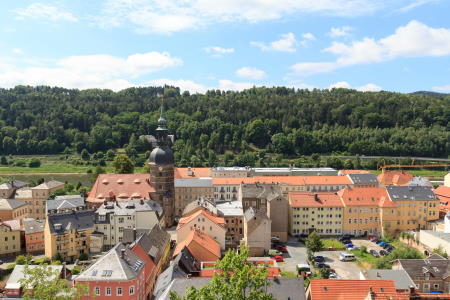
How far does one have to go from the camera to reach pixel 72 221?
177ft

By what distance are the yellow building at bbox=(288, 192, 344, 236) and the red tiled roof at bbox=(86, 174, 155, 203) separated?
23002mm

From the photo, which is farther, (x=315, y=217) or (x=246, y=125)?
(x=246, y=125)

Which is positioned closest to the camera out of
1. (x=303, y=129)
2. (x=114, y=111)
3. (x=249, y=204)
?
(x=249, y=204)

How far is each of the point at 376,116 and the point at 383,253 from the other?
371ft

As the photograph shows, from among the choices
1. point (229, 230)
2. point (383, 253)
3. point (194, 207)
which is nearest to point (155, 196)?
point (194, 207)

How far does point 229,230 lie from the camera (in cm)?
6119

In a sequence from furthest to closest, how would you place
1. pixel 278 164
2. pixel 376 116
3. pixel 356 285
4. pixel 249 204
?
pixel 376 116
pixel 278 164
pixel 249 204
pixel 356 285

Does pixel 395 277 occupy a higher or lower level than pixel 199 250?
lower

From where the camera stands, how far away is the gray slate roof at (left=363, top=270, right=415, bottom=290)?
128 feet

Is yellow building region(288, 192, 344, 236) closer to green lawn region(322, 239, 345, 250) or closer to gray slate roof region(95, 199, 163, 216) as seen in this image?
green lawn region(322, 239, 345, 250)

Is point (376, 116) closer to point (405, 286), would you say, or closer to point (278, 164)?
point (278, 164)

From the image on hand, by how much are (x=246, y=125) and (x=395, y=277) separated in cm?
11823

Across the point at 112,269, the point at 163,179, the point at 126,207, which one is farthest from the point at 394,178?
the point at 112,269

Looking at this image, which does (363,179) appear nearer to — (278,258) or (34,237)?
(278,258)
